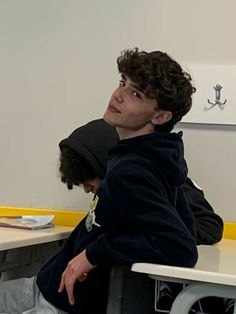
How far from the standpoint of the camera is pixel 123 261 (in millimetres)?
1183

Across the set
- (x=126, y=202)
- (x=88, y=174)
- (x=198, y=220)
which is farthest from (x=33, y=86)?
(x=126, y=202)

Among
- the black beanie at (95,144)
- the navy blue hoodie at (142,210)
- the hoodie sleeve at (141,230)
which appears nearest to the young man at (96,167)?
the black beanie at (95,144)

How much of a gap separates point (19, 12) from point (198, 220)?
1149mm

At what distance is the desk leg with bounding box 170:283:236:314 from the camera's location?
1.11m

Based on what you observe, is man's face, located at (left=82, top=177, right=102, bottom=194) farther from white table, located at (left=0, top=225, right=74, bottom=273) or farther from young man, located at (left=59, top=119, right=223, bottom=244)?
white table, located at (left=0, top=225, right=74, bottom=273)

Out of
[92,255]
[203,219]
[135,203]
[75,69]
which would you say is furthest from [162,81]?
[75,69]

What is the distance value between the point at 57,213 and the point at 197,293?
107 cm

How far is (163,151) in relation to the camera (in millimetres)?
1273

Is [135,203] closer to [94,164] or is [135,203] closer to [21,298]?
[94,164]

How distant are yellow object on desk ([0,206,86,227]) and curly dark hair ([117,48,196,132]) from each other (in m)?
0.80

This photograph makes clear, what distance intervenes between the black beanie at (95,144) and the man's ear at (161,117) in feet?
0.97

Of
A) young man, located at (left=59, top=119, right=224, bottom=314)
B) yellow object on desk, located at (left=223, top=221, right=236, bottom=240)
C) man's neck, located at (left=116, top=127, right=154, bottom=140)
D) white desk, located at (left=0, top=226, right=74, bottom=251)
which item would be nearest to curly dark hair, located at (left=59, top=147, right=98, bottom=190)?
young man, located at (left=59, top=119, right=224, bottom=314)

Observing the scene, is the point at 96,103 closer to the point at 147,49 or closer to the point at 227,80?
the point at 147,49

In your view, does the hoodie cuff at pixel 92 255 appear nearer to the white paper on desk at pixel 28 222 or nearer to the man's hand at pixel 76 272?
the man's hand at pixel 76 272
